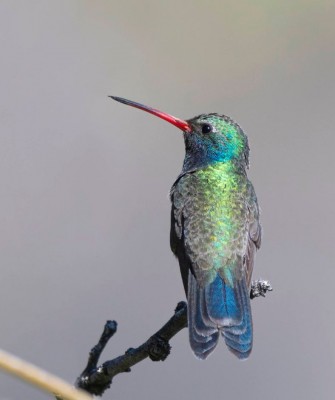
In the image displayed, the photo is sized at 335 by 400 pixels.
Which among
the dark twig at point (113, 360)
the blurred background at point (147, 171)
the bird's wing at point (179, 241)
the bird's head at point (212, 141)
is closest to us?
the dark twig at point (113, 360)

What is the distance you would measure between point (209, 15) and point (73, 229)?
3.60 m

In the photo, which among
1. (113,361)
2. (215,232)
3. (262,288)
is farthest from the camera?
(215,232)

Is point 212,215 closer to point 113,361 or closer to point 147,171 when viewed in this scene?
point 113,361

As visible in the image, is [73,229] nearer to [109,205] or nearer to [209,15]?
[109,205]

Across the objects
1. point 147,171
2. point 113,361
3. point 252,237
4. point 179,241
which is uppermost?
point 147,171

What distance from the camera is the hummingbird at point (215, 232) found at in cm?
337

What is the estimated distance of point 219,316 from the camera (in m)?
3.50

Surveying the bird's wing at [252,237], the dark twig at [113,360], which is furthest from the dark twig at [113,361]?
the bird's wing at [252,237]

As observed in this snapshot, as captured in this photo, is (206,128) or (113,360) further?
(206,128)

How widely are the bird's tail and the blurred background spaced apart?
4.47ft

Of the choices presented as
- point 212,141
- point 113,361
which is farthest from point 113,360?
point 212,141

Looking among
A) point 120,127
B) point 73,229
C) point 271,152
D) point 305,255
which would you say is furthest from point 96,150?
point 305,255

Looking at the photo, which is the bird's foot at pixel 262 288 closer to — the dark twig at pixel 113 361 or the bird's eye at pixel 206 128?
the dark twig at pixel 113 361

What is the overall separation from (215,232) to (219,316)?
1.87 feet
